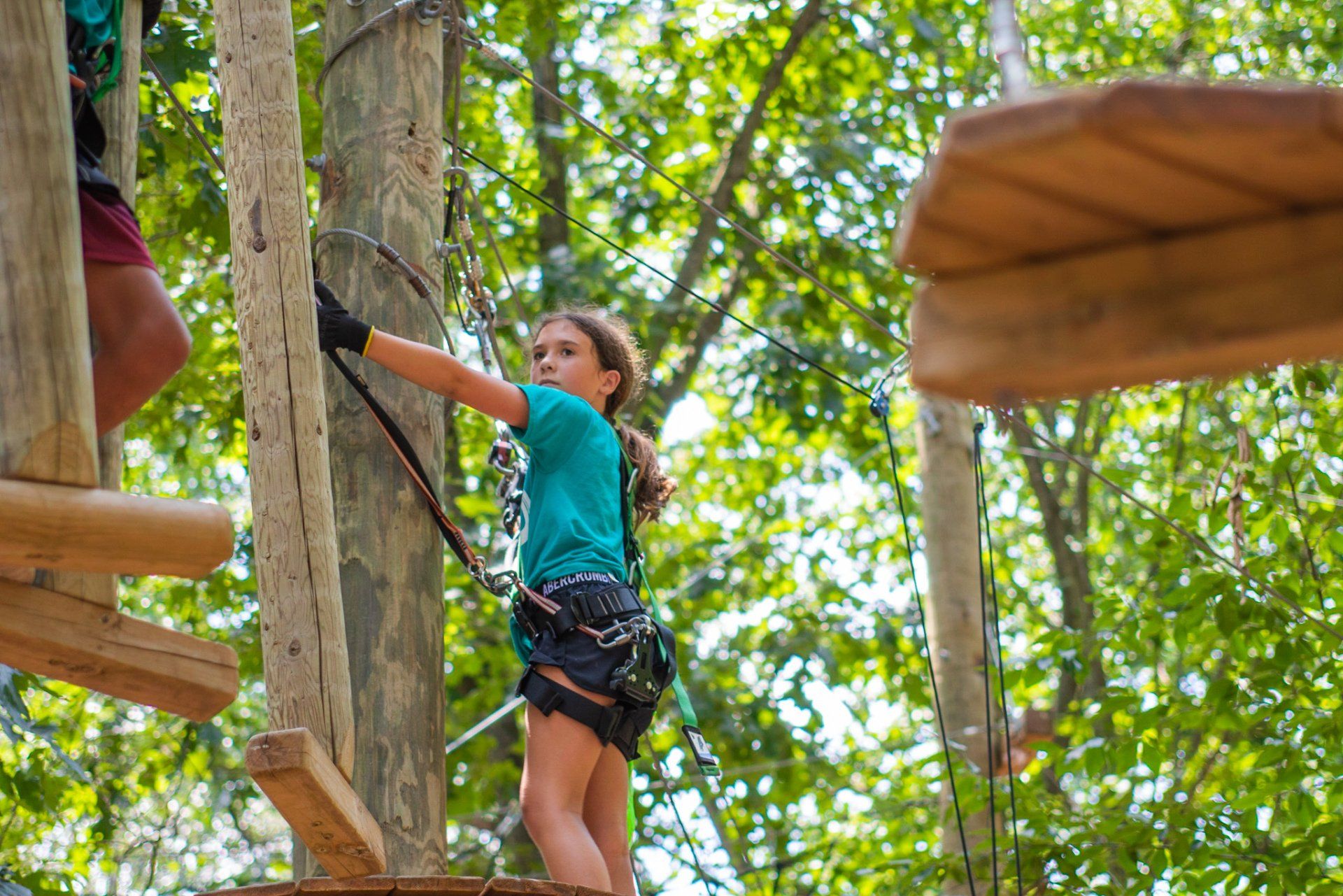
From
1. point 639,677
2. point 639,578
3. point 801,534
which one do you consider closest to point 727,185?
point 801,534

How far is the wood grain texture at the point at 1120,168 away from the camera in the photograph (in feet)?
4.00

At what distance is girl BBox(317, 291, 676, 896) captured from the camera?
3000 millimetres

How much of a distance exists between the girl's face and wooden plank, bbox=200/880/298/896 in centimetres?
154

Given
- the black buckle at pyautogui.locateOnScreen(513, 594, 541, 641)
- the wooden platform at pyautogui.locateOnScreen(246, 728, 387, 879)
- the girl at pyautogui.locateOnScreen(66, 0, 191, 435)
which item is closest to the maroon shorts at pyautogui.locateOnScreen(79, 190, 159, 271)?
the girl at pyautogui.locateOnScreen(66, 0, 191, 435)

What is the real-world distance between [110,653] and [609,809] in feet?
4.76

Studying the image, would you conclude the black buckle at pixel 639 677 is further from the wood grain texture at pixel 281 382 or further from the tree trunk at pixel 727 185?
the tree trunk at pixel 727 185

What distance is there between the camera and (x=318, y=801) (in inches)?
90.8

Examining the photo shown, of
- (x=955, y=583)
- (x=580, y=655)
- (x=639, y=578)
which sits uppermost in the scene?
(x=955, y=583)

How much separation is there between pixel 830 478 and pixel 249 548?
468cm

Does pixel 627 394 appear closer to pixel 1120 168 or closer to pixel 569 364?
pixel 569 364

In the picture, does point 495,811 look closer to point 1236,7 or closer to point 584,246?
point 584,246

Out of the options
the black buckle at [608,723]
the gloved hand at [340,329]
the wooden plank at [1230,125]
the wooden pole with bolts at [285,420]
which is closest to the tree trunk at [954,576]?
the black buckle at [608,723]

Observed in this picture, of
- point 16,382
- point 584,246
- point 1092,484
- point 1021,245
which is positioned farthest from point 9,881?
point 1092,484

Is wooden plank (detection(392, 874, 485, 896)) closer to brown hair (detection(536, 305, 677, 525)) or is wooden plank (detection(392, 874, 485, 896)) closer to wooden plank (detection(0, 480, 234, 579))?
wooden plank (detection(0, 480, 234, 579))
